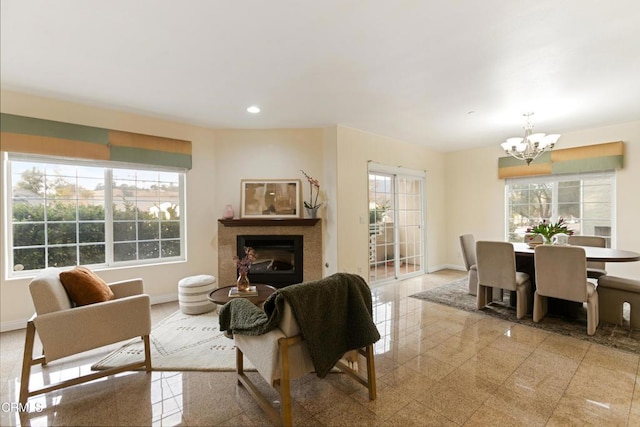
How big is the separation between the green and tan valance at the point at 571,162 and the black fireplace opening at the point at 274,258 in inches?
169

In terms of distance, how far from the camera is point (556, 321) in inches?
132

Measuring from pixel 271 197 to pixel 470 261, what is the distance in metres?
3.35

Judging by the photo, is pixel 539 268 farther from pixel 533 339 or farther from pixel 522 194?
pixel 522 194

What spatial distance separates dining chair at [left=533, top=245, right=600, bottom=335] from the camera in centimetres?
294

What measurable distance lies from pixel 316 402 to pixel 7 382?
2.38 meters

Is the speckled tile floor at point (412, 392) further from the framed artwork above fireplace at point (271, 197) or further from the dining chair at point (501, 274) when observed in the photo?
the framed artwork above fireplace at point (271, 197)

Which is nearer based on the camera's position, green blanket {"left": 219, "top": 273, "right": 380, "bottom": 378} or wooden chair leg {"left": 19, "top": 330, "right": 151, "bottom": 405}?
green blanket {"left": 219, "top": 273, "right": 380, "bottom": 378}

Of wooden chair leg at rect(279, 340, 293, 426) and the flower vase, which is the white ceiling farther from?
wooden chair leg at rect(279, 340, 293, 426)

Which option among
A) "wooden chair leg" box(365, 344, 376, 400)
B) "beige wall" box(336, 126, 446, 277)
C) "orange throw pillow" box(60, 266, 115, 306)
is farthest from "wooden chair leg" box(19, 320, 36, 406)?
"beige wall" box(336, 126, 446, 277)

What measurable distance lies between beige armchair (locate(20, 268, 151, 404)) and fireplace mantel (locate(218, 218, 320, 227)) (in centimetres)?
208

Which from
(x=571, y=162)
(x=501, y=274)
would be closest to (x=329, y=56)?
(x=501, y=274)

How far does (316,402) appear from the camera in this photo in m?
1.94

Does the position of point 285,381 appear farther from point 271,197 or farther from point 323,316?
point 271,197

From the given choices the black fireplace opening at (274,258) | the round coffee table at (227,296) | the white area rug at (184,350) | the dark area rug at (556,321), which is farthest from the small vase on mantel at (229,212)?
the dark area rug at (556,321)
